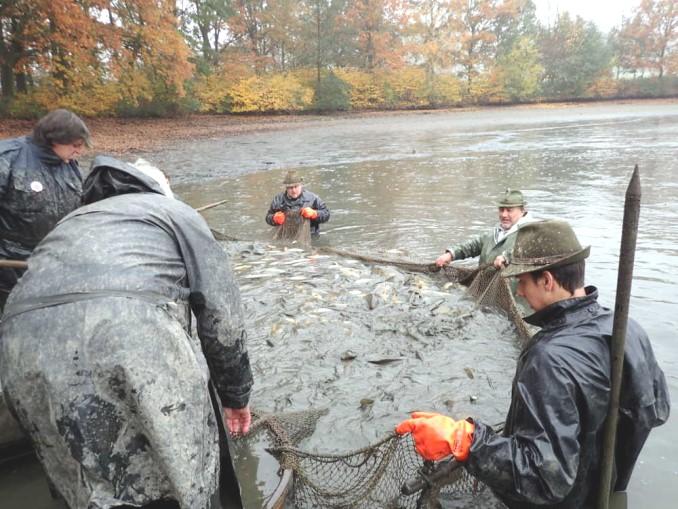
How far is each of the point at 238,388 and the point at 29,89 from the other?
29114 mm

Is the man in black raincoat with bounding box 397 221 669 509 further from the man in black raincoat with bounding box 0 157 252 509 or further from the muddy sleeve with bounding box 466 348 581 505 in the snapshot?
the man in black raincoat with bounding box 0 157 252 509

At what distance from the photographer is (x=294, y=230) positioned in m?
9.04

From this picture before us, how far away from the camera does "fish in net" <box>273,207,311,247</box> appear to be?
28.7 feet

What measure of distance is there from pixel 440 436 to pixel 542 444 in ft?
1.39

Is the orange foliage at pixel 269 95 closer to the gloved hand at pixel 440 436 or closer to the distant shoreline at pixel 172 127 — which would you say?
the distant shoreline at pixel 172 127

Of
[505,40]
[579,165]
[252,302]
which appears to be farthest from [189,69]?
[505,40]

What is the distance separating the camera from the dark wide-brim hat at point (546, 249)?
7.18 feet

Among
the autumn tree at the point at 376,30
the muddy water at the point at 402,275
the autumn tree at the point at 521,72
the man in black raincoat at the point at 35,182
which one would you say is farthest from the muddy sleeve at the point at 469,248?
the autumn tree at the point at 521,72

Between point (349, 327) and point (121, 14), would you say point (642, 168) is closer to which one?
point (349, 327)

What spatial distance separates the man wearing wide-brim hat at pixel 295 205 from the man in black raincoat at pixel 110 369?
684 centimetres

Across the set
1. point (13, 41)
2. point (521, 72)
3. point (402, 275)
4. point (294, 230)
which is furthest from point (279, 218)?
point (521, 72)

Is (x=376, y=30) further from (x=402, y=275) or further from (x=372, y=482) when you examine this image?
(x=372, y=482)

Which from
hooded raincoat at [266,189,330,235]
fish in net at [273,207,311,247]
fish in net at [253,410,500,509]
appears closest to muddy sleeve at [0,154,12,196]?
fish in net at [253,410,500,509]

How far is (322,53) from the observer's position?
5075 cm
